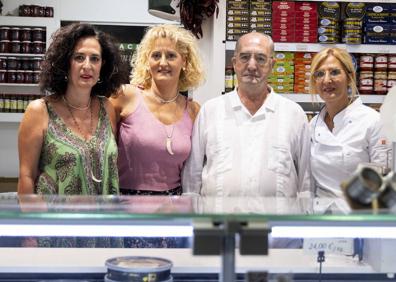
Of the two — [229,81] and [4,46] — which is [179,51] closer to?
[229,81]

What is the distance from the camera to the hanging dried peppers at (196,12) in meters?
4.22

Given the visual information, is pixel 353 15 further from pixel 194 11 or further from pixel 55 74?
pixel 55 74

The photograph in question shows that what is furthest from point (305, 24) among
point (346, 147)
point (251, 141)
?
point (251, 141)

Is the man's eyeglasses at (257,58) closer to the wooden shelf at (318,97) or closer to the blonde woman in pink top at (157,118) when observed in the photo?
the blonde woman in pink top at (157,118)

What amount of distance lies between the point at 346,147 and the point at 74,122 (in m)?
1.37

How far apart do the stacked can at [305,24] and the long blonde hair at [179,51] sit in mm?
1580

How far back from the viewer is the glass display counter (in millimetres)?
1302

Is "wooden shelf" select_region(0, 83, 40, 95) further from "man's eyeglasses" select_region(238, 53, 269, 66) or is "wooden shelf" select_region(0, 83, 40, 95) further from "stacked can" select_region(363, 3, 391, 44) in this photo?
"man's eyeglasses" select_region(238, 53, 269, 66)

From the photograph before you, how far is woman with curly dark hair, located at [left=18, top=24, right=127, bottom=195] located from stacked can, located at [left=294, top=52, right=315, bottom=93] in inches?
79.8

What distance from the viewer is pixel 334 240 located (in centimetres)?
179

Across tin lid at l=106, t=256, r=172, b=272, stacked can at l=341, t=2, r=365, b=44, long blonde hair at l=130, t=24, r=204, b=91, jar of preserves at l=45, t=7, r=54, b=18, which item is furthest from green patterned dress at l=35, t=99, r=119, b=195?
jar of preserves at l=45, t=7, r=54, b=18

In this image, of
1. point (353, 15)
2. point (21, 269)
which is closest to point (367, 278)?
point (21, 269)

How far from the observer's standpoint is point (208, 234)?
1260 mm

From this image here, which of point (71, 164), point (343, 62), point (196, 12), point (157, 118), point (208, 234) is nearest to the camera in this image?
point (208, 234)
